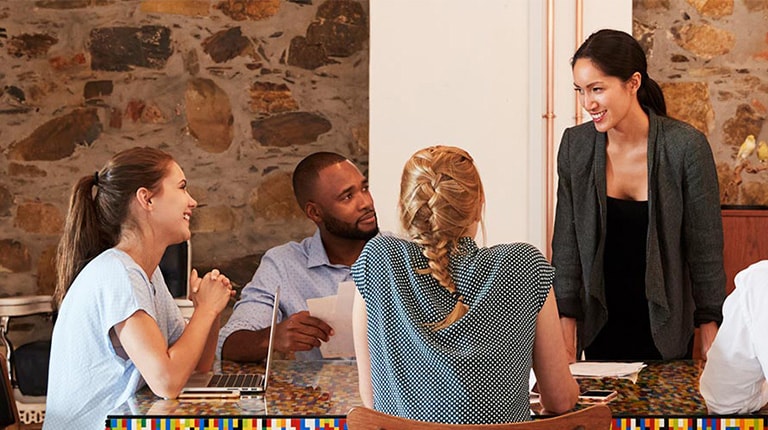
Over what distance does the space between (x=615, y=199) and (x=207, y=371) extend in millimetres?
1137

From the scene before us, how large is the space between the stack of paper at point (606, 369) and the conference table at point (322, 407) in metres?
0.03

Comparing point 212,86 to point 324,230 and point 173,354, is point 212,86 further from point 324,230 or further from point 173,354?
point 173,354

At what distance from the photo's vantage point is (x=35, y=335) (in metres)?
4.86

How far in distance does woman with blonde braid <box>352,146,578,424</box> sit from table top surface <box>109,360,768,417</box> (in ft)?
0.65

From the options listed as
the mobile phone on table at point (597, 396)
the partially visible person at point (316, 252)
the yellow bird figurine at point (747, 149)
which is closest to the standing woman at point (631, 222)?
the mobile phone on table at point (597, 396)

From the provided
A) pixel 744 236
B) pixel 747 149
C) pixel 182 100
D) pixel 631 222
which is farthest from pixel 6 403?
pixel 747 149

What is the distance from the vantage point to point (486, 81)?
→ 157 inches

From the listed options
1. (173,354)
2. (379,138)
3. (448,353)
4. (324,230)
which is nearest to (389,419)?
(448,353)

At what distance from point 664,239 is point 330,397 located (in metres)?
1.02

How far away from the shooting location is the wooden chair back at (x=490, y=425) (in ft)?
5.37

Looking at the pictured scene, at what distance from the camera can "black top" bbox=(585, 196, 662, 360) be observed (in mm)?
2771

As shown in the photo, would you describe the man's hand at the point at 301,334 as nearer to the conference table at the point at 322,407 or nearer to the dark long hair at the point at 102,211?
the conference table at the point at 322,407

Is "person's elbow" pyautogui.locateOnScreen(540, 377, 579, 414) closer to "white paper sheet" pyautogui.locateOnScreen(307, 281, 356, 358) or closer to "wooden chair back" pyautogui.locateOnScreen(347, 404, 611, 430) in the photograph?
"wooden chair back" pyautogui.locateOnScreen(347, 404, 611, 430)

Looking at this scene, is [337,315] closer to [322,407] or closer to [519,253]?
[322,407]
